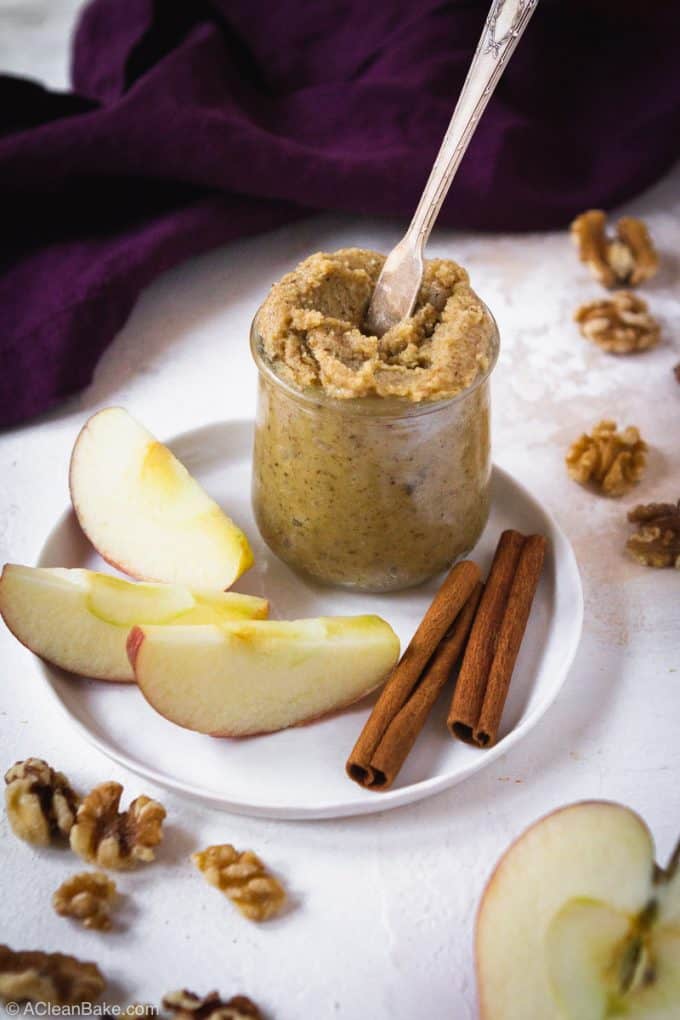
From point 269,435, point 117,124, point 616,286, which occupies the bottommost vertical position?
point 616,286

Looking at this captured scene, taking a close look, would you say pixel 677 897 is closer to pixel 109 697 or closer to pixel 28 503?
Answer: pixel 109 697

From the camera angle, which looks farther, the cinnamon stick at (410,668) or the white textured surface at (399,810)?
the cinnamon stick at (410,668)

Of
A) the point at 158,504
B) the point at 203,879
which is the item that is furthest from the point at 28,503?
the point at 203,879

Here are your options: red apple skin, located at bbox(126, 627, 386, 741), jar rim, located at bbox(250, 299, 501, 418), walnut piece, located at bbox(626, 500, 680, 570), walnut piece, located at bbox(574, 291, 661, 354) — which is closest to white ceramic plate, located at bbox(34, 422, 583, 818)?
red apple skin, located at bbox(126, 627, 386, 741)

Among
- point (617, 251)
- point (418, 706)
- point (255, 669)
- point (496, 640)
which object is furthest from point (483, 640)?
point (617, 251)

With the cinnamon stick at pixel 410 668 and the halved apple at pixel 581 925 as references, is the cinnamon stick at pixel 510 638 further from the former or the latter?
the halved apple at pixel 581 925

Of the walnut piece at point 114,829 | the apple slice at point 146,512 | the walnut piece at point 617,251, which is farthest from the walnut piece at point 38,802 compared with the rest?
the walnut piece at point 617,251

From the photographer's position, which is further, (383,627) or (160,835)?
(383,627)

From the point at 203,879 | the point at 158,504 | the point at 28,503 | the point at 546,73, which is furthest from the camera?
the point at 546,73
